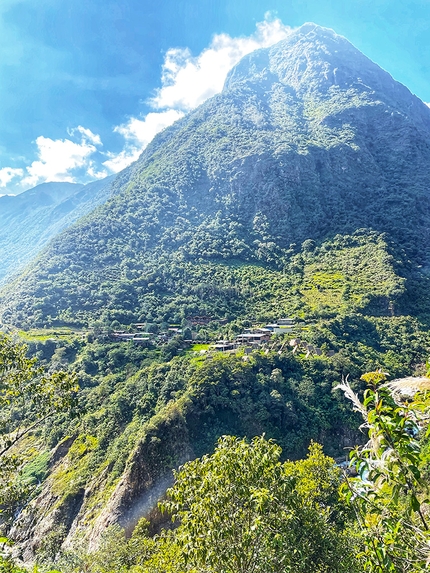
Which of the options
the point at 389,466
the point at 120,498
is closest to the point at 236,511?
the point at 389,466

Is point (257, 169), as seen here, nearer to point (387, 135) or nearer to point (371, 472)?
point (387, 135)

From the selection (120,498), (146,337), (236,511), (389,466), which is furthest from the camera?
(146,337)

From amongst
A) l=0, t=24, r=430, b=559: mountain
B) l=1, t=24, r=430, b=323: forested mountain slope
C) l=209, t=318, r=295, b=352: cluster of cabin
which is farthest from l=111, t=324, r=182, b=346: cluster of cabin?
l=209, t=318, r=295, b=352: cluster of cabin

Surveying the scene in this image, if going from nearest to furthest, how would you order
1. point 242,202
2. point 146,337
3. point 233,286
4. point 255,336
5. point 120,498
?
point 120,498 → point 255,336 → point 146,337 → point 233,286 → point 242,202

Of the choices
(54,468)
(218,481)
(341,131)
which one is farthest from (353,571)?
(341,131)

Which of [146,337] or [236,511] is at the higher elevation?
[236,511]

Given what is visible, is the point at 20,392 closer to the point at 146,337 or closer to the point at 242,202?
the point at 146,337

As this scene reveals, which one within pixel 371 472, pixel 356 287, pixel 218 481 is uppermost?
pixel 371 472

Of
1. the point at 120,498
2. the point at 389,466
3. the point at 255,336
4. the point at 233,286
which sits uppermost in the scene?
the point at 389,466
